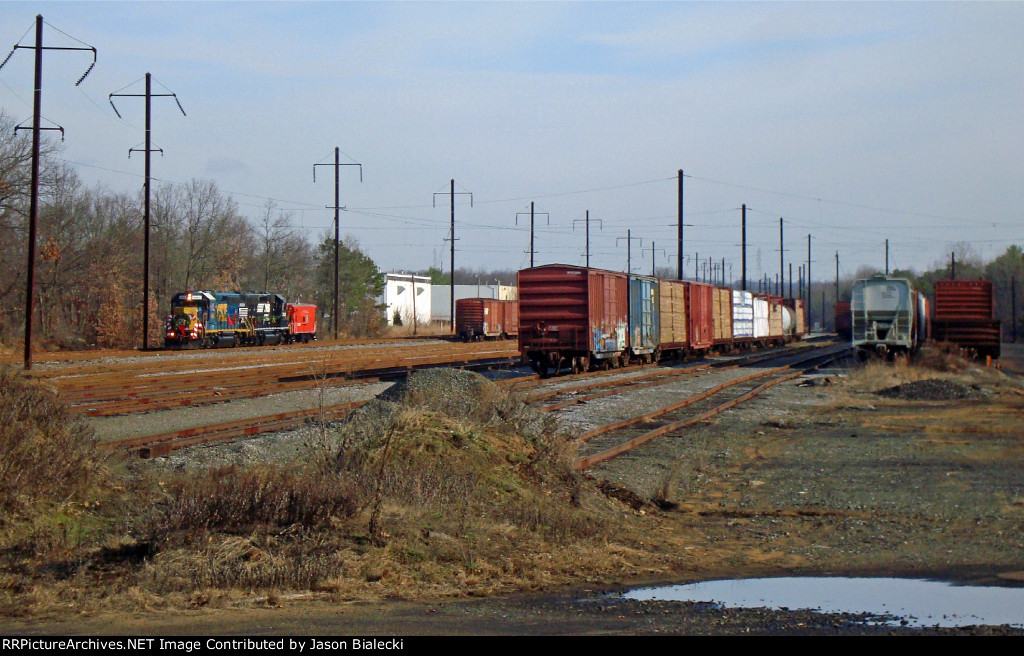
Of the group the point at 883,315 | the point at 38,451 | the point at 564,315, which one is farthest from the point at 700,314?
the point at 38,451

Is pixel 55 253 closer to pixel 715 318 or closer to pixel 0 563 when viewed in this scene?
pixel 715 318

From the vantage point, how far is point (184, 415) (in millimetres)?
17094

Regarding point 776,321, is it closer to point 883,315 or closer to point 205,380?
point 883,315

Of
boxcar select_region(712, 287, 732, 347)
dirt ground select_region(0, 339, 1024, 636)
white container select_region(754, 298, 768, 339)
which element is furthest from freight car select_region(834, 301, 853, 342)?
dirt ground select_region(0, 339, 1024, 636)

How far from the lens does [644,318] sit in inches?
1350

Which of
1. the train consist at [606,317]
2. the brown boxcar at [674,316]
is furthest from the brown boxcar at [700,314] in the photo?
the brown boxcar at [674,316]

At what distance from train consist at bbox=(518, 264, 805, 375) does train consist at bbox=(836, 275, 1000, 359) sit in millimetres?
6872

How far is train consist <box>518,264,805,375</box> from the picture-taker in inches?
1113

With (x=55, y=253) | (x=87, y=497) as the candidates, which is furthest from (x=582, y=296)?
(x=55, y=253)

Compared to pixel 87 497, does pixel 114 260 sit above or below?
above

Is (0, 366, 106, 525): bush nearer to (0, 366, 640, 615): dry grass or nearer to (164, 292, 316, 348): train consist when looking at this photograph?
(0, 366, 640, 615): dry grass

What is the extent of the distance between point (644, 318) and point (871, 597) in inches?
1101

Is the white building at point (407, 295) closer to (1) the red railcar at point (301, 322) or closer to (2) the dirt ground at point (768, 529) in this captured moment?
(1) the red railcar at point (301, 322)
